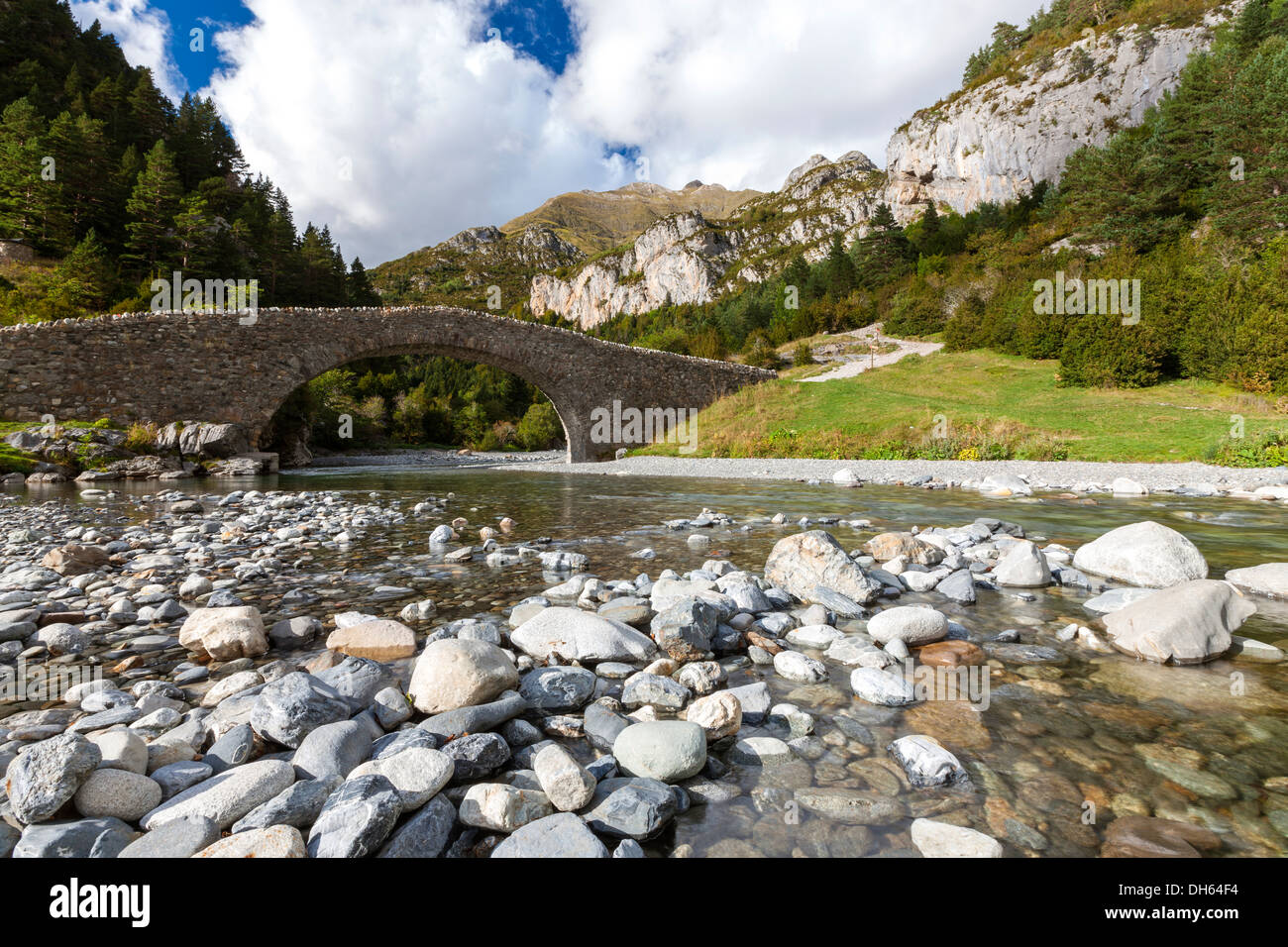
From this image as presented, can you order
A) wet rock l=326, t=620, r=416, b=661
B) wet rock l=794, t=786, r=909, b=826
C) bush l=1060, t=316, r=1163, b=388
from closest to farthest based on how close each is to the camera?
wet rock l=794, t=786, r=909, b=826, wet rock l=326, t=620, r=416, b=661, bush l=1060, t=316, r=1163, b=388

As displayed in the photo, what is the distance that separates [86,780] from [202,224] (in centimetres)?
3928

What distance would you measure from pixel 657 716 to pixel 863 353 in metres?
40.4

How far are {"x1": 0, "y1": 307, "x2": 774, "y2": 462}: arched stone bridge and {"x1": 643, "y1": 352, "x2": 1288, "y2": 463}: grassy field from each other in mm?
4848

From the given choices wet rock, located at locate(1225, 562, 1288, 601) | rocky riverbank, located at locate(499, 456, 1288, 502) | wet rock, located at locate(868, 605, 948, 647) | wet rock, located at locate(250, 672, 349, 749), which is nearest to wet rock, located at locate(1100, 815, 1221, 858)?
wet rock, located at locate(868, 605, 948, 647)

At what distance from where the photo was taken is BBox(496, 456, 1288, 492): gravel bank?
420 inches

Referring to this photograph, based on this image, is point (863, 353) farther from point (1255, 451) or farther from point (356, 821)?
point (356, 821)

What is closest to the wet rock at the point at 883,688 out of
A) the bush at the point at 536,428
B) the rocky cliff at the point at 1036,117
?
the bush at the point at 536,428

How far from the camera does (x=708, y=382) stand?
1220 inches

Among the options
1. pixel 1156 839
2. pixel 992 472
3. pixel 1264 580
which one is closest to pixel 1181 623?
pixel 1156 839

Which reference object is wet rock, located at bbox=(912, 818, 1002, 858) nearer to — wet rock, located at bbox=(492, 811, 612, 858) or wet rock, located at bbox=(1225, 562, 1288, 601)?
wet rock, located at bbox=(492, 811, 612, 858)

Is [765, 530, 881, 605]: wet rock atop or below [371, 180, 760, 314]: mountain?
below

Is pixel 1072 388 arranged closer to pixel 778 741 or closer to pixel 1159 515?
pixel 1159 515

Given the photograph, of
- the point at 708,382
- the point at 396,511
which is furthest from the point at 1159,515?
the point at 708,382

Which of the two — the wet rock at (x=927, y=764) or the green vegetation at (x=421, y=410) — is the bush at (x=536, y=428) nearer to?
the green vegetation at (x=421, y=410)
